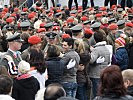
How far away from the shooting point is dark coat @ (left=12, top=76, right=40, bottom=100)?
19.6 ft

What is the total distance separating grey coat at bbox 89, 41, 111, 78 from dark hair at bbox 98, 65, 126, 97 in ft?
10.8

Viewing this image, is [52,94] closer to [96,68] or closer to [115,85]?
[115,85]

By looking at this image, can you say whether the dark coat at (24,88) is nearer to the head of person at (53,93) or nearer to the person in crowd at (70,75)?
the person in crowd at (70,75)

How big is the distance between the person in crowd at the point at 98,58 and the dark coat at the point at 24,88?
210 cm

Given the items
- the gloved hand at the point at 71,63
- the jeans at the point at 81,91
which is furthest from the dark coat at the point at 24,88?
the jeans at the point at 81,91

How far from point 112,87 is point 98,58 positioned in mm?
3425

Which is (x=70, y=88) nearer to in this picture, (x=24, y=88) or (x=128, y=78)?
(x=24, y=88)

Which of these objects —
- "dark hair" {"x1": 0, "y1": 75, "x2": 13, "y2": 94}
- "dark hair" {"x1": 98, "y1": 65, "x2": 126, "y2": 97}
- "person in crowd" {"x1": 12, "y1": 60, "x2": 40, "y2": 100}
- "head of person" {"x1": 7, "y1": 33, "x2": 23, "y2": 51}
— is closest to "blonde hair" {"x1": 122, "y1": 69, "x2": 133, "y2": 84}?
"dark hair" {"x1": 98, "y1": 65, "x2": 126, "y2": 97}

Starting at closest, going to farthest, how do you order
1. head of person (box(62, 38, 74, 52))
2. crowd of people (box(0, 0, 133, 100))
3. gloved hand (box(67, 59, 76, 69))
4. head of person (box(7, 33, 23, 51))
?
1. crowd of people (box(0, 0, 133, 100))
2. head of person (box(7, 33, 23, 51))
3. gloved hand (box(67, 59, 76, 69))
4. head of person (box(62, 38, 74, 52))

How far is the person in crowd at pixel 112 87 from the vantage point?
4.47 metres

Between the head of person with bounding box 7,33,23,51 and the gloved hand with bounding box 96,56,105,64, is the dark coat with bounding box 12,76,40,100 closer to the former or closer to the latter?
the head of person with bounding box 7,33,23,51

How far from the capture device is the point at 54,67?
6.96 meters

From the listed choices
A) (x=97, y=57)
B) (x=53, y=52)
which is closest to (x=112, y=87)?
(x=53, y=52)

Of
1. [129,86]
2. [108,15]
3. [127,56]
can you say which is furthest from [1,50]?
[108,15]
